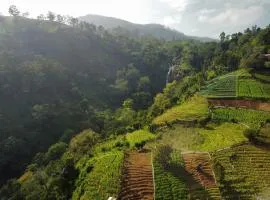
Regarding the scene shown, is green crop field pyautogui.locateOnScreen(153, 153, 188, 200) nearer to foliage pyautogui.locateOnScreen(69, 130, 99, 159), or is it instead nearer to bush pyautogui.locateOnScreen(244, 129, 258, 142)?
bush pyautogui.locateOnScreen(244, 129, 258, 142)

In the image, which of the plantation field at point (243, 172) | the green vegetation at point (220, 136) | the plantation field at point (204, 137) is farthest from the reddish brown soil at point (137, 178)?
the plantation field at point (243, 172)

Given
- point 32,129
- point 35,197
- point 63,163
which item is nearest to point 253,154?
point 63,163

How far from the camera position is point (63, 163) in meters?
37.8

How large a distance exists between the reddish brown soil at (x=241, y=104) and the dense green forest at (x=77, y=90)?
208cm

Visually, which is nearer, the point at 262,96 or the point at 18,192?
the point at 18,192

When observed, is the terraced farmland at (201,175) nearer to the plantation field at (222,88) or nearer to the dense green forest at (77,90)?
the dense green forest at (77,90)

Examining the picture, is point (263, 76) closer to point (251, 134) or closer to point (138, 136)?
point (251, 134)

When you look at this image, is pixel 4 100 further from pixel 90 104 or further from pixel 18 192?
pixel 18 192

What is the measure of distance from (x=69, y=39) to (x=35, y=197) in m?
103

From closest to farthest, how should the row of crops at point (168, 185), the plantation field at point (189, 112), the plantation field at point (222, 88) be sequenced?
the row of crops at point (168, 185) → the plantation field at point (189, 112) → the plantation field at point (222, 88)

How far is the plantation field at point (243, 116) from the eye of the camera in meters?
38.4

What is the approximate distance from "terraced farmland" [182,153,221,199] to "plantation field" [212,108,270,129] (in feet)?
31.0

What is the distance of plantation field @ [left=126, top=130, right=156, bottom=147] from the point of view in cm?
3767

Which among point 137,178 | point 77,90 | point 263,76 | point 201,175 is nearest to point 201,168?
point 201,175
